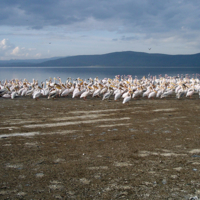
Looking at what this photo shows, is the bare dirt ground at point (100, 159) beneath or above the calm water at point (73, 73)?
beneath

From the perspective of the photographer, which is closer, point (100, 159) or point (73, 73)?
point (100, 159)

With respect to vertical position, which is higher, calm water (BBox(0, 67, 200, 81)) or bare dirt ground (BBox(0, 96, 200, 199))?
calm water (BBox(0, 67, 200, 81))

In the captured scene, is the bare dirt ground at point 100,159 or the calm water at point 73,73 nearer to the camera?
the bare dirt ground at point 100,159

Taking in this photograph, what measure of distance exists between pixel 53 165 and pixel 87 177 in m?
0.96

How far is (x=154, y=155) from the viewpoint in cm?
578

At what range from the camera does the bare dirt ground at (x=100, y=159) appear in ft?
13.6

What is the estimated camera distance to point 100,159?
5.55 metres

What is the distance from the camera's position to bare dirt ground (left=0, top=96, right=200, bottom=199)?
13.6ft

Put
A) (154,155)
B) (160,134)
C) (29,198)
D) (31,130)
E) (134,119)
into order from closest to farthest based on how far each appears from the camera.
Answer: (29,198) < (154,155) < (160,134) < (31,130) < (134,119)

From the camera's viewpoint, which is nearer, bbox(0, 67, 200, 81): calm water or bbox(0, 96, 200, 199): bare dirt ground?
bbox(0, 96, 200, 199): bare dirt ground

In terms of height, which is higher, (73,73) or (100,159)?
(73,73)

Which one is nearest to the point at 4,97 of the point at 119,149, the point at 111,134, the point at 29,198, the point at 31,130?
the point at 31,130

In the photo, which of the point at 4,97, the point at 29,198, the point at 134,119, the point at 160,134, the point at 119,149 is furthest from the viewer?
the point at 4,97

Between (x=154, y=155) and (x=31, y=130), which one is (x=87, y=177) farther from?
(x=31, y=130)
